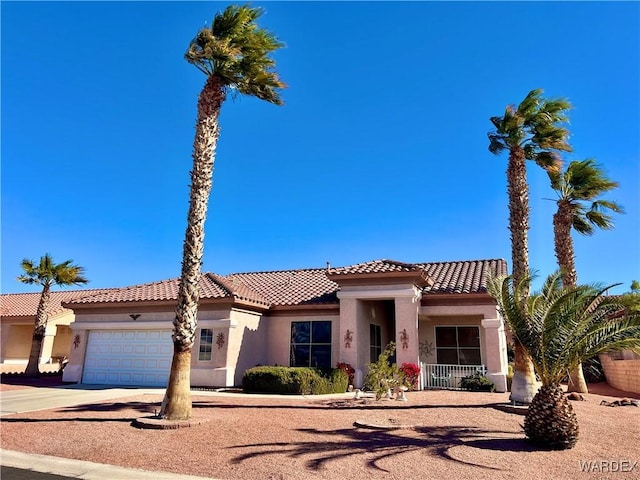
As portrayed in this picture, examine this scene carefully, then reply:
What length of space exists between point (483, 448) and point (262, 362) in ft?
44.2

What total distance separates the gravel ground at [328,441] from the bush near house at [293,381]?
2742 millimetres

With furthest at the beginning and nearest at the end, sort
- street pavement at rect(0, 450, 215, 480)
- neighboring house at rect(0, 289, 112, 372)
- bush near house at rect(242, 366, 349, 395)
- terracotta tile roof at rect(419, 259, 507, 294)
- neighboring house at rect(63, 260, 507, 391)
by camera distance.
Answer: neighboring house at rect(0, 289, 112, 372)
terracotta tile roof at rect(419, 259, 507, 294)
neighboring house at rect(63, 260, 507, 391)
bush near house at rect(242, 366, 349, 395)
street pavement at rect(0, 450, 215, 480)

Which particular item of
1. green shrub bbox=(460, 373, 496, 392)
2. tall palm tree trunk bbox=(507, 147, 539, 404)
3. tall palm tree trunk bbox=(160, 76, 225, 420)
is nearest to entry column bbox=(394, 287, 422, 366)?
green shrub bbox=(460, 373, 496, 392)

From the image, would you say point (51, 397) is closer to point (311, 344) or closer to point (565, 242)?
point (311, 344)

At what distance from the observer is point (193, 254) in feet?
37.6

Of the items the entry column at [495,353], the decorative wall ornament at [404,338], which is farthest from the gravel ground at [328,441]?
the decorative wall ornament at [404,338]

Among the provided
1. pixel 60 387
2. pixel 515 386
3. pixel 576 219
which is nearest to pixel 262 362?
pixel 60 387

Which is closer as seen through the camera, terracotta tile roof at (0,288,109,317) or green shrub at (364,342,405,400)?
green shrub at (364,342,405,400)

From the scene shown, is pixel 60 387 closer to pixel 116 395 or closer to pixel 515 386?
pixel 116 395

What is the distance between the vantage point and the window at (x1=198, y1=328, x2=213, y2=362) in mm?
18812

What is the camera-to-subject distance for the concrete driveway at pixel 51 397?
1330 centimetres

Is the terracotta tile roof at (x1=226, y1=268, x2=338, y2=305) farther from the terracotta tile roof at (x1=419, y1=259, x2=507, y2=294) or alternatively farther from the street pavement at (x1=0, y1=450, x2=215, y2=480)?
the street pavement at (x1=0, y1=450, x2=215, y2=480)

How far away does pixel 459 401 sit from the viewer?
14008 mm

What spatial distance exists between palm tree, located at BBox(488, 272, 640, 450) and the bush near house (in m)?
8.58
